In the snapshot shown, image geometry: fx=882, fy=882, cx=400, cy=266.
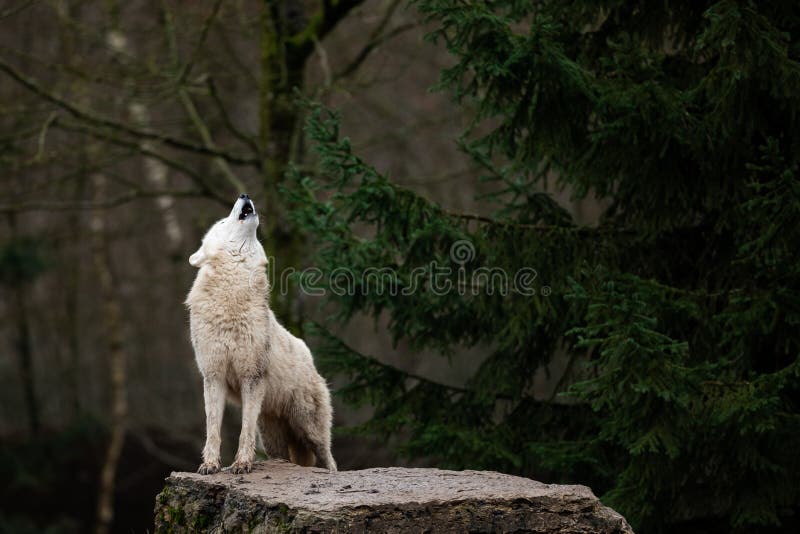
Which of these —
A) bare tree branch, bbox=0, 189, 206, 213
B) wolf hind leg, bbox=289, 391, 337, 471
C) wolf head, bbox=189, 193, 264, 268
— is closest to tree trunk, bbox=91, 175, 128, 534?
bare tree branch, bbox=0, 189, 206, 213

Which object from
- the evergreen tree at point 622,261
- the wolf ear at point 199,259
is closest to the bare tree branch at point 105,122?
the evergreen tree at point 622,261

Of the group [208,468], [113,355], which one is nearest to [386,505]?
[208,468]

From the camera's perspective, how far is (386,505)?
428 centimetres

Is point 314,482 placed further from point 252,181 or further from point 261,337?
point 252,181

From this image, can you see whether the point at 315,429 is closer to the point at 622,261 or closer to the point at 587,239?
the point at 587,239

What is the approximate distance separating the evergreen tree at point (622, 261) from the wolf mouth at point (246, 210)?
1.32 meters

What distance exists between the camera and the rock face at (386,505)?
4266 mm

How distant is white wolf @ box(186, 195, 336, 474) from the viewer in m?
5.10

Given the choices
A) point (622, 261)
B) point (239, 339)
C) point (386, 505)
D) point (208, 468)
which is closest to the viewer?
point (386, 505)

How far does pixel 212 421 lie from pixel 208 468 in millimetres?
264

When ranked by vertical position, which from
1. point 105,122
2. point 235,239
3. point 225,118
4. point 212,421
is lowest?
point 212,421

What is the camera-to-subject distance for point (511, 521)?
14.3 ft

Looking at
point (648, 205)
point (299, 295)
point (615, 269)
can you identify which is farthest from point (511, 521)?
point (299, 295)

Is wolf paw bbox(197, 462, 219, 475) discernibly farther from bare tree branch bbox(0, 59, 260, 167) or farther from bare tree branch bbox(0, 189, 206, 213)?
bare tree branch bbox(0, 189, 206, 213)
